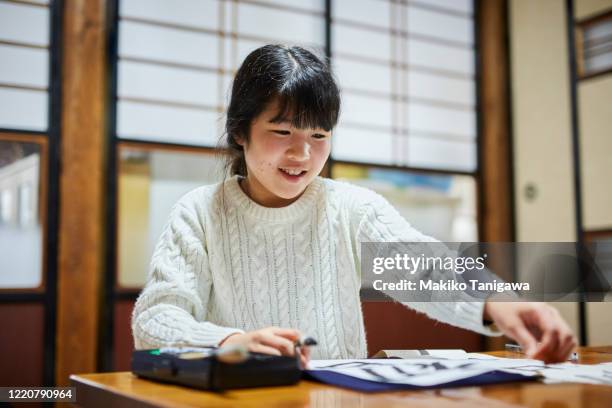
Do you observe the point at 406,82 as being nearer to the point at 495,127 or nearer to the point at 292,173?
the point at 495,127

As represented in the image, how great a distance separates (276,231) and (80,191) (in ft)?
6.39

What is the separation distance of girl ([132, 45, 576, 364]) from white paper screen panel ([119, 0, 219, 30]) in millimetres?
2194

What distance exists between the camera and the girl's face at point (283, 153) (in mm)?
1277

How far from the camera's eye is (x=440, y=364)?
0.98 m

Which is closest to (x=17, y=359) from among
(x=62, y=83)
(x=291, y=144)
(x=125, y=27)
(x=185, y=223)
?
(x=62, y=83)

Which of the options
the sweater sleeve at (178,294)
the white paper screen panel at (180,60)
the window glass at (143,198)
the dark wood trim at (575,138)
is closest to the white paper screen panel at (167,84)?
the white paper screen panel at (180,60)

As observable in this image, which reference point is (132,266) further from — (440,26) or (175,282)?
(440,26)

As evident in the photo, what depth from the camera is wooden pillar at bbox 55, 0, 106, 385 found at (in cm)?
305

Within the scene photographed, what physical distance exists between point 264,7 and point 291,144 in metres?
2.73

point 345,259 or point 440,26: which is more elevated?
point 440,26

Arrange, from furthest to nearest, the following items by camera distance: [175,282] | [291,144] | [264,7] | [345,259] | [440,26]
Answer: [440,26], [264,7], [345,259], [291,144], [175,282]

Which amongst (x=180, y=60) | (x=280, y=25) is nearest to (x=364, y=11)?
(x=280, y=25)

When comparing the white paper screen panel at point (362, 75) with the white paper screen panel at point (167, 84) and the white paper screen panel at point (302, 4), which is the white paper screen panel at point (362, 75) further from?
the white paper screen panel at point (167, 84)

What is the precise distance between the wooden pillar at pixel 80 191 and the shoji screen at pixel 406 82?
4.77ft
